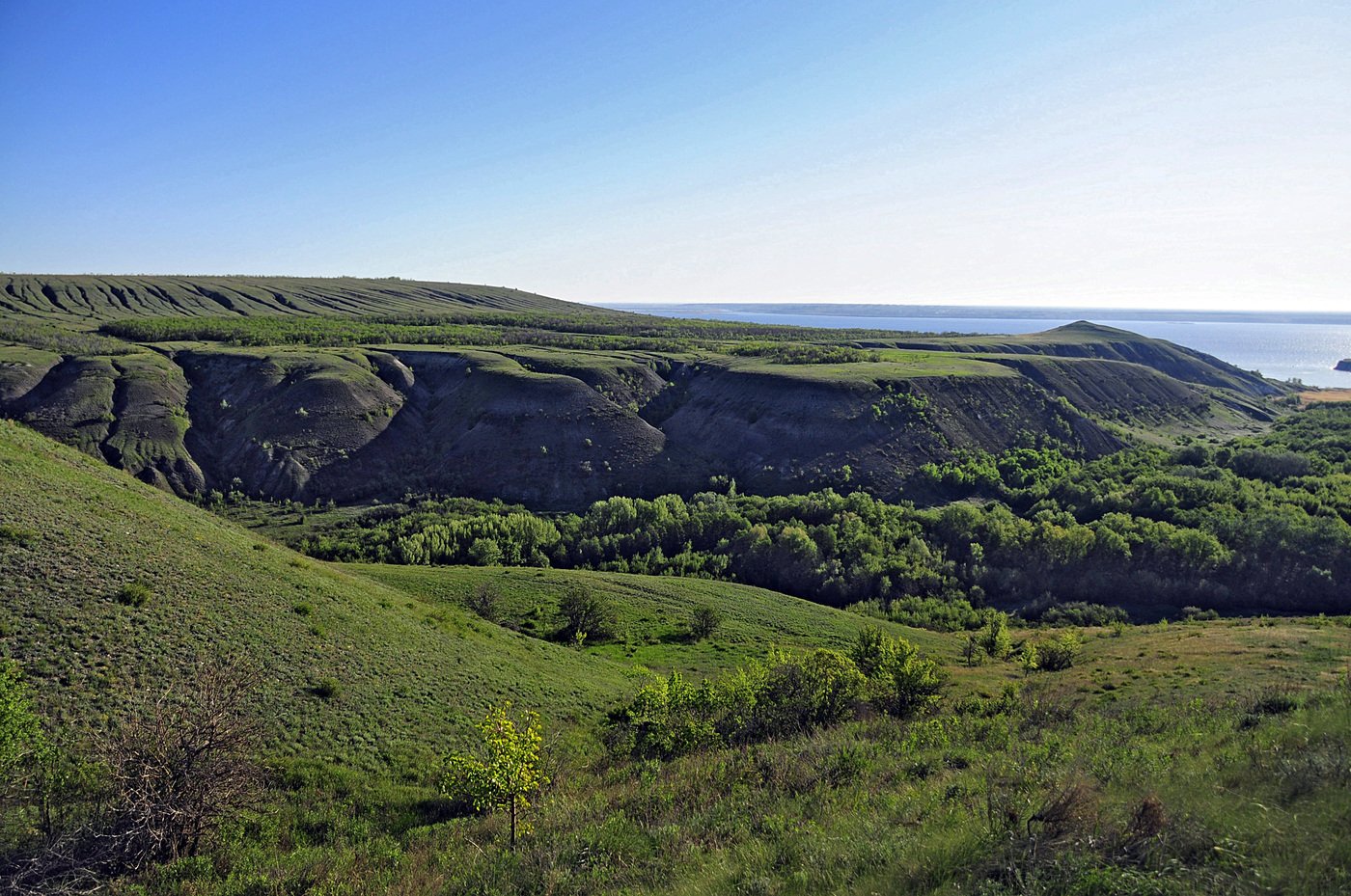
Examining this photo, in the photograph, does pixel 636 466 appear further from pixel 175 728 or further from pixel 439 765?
pixel 175 728

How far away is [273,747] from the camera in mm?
19859

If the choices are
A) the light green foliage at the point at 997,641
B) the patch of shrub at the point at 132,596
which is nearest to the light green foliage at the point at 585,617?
the patch of shrub at the point at 132,596

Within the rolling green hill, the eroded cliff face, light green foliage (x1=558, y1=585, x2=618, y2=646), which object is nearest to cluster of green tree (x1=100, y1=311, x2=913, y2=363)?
the rolling green hill

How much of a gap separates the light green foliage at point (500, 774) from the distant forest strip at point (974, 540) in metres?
43.4

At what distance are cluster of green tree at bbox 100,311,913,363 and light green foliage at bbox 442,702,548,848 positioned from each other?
10919cm

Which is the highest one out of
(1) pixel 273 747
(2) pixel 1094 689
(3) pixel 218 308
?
(3) pixel 218 308

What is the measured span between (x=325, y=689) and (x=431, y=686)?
13.7 feet

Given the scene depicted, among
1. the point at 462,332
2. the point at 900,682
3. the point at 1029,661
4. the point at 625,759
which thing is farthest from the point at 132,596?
the point at 462,332

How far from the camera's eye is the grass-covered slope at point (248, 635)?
20500 mm

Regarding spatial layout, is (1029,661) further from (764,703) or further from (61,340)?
(61,340)

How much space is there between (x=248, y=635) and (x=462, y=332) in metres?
126

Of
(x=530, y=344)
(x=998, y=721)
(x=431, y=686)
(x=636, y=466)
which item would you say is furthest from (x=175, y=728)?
(x=530, y=344)

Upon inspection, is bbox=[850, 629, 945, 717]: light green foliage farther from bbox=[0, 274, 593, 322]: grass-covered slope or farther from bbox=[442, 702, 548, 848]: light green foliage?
bbox=[0, 274, 593, 322]: grass-covered slope

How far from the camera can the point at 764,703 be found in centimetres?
2550
